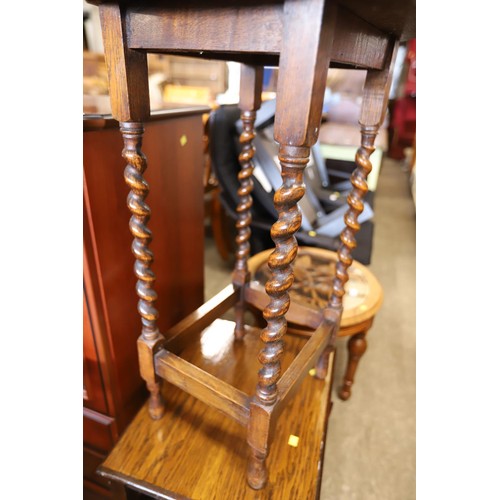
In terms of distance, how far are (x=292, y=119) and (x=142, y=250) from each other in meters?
0.36

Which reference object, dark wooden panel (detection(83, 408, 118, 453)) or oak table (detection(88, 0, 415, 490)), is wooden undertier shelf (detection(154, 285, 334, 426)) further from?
dark wooden panel (detection(83, 408, 118, 453))

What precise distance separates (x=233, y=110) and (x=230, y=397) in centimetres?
131

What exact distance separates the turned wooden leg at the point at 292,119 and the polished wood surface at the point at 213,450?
0.26 m

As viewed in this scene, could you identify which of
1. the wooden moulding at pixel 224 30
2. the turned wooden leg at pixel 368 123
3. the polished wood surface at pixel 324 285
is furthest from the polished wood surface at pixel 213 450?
the wooden moulding at pixel 224 30

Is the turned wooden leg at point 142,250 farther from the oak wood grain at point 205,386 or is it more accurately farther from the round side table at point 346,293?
the round side table at point 346,293

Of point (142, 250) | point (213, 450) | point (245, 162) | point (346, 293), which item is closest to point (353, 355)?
point (346, 293)

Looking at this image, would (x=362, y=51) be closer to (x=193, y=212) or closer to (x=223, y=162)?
(x=193, y=212)

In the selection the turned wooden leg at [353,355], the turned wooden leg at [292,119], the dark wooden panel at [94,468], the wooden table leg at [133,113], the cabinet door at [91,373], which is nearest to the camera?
the turned wooden leg at [292,119]

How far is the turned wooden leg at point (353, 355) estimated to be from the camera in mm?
1186

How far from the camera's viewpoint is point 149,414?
786 millimetres

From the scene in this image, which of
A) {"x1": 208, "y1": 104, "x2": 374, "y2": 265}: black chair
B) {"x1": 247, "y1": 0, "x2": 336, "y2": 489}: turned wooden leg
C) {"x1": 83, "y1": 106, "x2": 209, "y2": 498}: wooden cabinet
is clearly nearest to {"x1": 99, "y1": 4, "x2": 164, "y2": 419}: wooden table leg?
{"x1": 83, "y1": 106, "x2": 209, "y2": 498}: wooden cabinet

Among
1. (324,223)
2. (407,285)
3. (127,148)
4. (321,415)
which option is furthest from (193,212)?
(407,285)

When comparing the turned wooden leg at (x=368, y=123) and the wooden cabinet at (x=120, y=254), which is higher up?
the turned wooden leg at (x=368, y=123)

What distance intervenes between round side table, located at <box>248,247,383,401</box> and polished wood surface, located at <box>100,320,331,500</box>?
0.25 m
